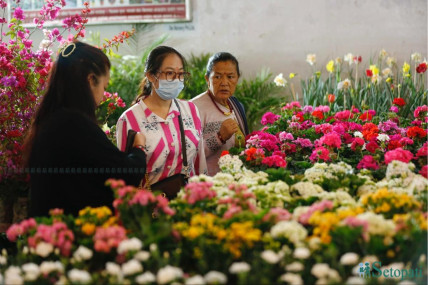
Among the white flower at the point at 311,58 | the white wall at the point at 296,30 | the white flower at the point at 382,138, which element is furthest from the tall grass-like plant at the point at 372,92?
the white flower at the point at 382,138

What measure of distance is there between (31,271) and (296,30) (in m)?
6.84

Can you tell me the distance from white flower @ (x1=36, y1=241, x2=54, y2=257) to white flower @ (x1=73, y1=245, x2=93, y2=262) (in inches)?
3.4

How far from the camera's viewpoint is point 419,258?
183 cm

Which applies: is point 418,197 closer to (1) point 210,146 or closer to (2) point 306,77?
(1) point 210,146

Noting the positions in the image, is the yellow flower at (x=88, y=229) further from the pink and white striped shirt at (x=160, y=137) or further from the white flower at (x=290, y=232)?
the pink and white striped shirt at (x=160, y=137)

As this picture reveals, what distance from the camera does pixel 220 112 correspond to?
14.0 ft

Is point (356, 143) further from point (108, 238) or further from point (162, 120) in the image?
point (108, 238)

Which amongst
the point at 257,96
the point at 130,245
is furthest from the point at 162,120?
the point at 257,96

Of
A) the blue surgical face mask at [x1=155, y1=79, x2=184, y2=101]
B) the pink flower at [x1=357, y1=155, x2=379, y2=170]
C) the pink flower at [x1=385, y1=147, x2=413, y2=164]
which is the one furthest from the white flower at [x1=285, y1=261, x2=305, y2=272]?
the blue surgical face mask at [x1=155, y1=79, x2=184, y2=101]

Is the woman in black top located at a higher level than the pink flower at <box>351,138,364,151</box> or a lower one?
higher

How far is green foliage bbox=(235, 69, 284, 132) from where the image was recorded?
782 centimetres

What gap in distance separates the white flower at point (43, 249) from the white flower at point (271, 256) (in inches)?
26.6

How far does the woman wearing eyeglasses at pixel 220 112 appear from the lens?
4.09 metres

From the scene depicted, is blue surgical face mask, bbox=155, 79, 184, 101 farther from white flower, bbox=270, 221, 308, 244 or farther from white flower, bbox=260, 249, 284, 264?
white flower, bbox=260, 249, 284, 264
